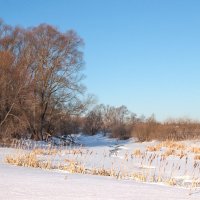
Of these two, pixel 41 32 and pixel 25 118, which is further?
pixel 41 32

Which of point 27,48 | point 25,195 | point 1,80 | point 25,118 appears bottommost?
point 25,195

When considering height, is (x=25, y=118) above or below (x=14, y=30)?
below

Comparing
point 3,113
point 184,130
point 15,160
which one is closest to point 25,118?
point 3,113

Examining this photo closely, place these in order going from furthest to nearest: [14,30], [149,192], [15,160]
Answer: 1. [14,30]
2. [15,160]
3. [149,192]

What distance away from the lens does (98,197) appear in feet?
17.3

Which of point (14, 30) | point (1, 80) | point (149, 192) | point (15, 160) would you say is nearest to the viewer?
point (149, 192)

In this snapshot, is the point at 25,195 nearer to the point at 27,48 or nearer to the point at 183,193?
the point at 183,193

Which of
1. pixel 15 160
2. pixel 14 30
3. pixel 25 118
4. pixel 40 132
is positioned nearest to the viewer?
pixel 15 160

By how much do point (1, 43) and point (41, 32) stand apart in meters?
3.06

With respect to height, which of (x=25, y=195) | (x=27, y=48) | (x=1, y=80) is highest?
(x=27, y=48)

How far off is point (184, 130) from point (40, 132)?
11.0 meters

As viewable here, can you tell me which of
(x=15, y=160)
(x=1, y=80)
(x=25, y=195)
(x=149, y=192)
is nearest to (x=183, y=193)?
(x=149, y=192)

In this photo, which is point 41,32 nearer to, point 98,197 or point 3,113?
point 3,113

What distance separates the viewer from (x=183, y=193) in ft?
19.8
